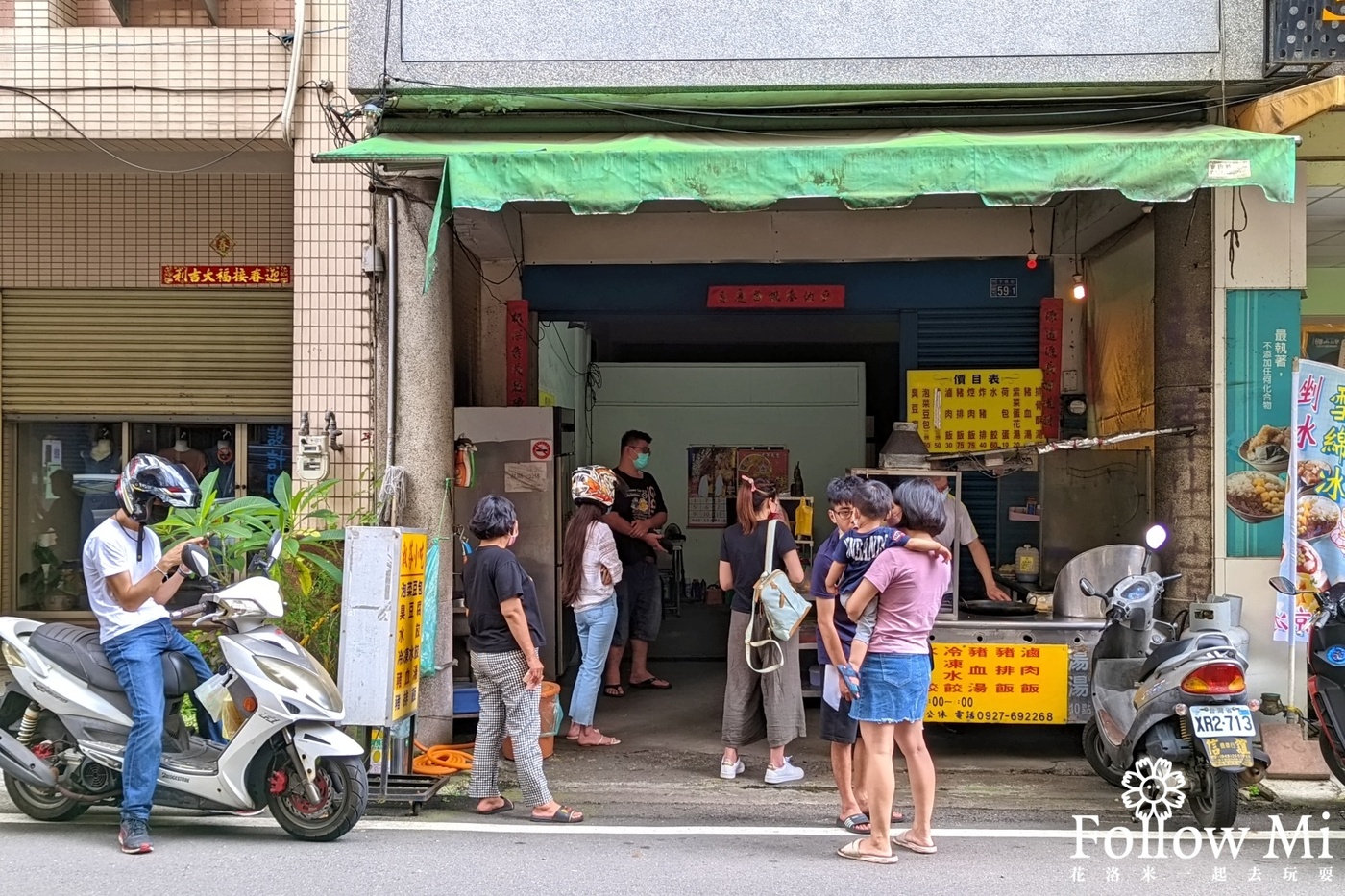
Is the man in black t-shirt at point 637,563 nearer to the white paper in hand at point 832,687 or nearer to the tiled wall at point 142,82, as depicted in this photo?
the white paper in hand at point 832,687

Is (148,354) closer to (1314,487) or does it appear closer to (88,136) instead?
(88,136)

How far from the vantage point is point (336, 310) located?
7602 millimetres

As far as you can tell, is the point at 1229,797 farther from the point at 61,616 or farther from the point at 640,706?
the point at 61,616

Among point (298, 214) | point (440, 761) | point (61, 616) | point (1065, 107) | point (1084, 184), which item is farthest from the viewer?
point (61, 616)

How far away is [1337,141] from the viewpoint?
22.7 ft

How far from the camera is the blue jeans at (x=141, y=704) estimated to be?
5078 mm

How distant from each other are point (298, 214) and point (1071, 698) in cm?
603

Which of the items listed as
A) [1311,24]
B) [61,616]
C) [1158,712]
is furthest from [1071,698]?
[61,616]

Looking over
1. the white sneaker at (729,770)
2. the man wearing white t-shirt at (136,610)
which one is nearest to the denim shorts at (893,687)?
the white sneaker at (729,770)

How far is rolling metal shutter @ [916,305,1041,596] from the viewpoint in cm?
954

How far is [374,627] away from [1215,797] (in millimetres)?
4308

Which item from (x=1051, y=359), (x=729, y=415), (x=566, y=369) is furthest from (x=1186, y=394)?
(x=566, y=369)

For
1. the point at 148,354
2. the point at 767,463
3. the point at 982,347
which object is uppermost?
the point at 982,347

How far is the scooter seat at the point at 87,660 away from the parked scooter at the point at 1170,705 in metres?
4.85
